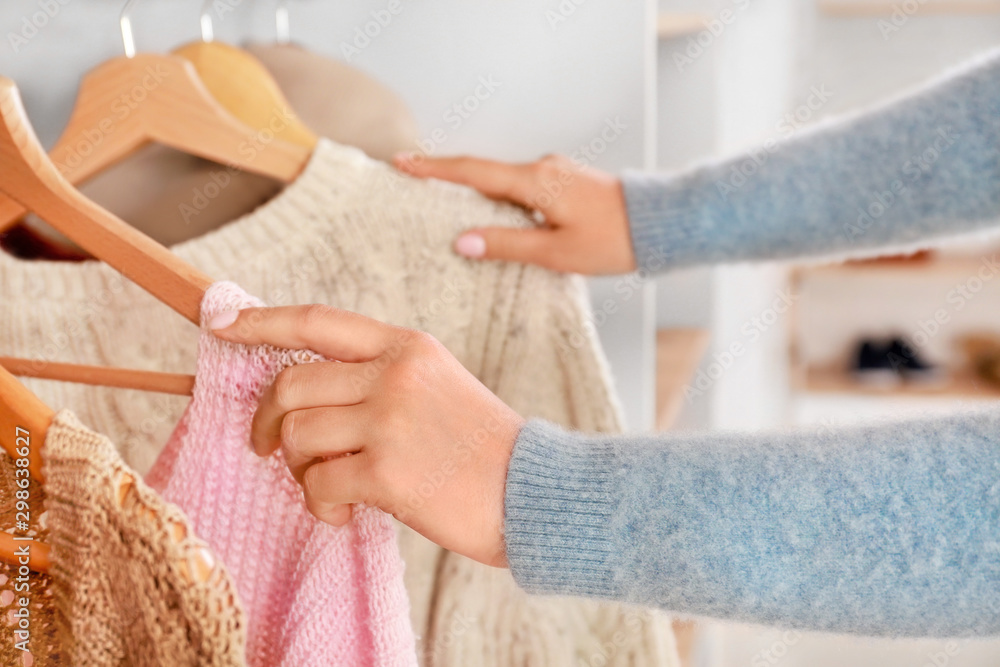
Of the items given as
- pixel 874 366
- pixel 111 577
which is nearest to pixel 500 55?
pixel 111 577

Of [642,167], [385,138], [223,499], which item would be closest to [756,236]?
[642,167]

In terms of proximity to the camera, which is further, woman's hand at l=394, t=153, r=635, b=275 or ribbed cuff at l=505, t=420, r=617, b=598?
woman's hand at l=394, t=153, r=635, b=275

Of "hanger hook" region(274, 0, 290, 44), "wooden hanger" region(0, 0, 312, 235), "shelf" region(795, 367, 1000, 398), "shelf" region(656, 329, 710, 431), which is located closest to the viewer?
"wooden hanger" region(0, 0, 312, 235)

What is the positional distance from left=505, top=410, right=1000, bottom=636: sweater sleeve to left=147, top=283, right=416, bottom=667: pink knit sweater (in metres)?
0.07

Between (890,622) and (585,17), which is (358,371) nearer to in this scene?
(890,622)

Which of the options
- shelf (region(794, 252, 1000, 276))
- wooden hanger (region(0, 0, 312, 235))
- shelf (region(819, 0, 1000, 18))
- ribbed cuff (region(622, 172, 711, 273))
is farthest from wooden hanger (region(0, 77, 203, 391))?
shelf (region(819, 0, 1000, 18))

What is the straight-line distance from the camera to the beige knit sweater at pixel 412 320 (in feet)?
1.76

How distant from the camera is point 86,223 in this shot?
405 millimetres

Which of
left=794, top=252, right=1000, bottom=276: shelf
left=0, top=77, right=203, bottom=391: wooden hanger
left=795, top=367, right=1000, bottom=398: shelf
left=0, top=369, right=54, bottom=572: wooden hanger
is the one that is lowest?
left=0, top=369, right=54, bottom=572: wooden hanger

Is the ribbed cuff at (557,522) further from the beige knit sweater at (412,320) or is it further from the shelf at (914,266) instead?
the shelf at (914,266)

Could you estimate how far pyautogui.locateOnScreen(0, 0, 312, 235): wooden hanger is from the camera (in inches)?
20.6

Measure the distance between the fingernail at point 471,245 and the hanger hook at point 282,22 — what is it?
0.25 meters

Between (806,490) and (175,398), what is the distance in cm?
42

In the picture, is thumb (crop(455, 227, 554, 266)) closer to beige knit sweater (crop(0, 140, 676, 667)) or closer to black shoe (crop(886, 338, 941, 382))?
beige knit sweater (crop(0, 140, 676, 667))
